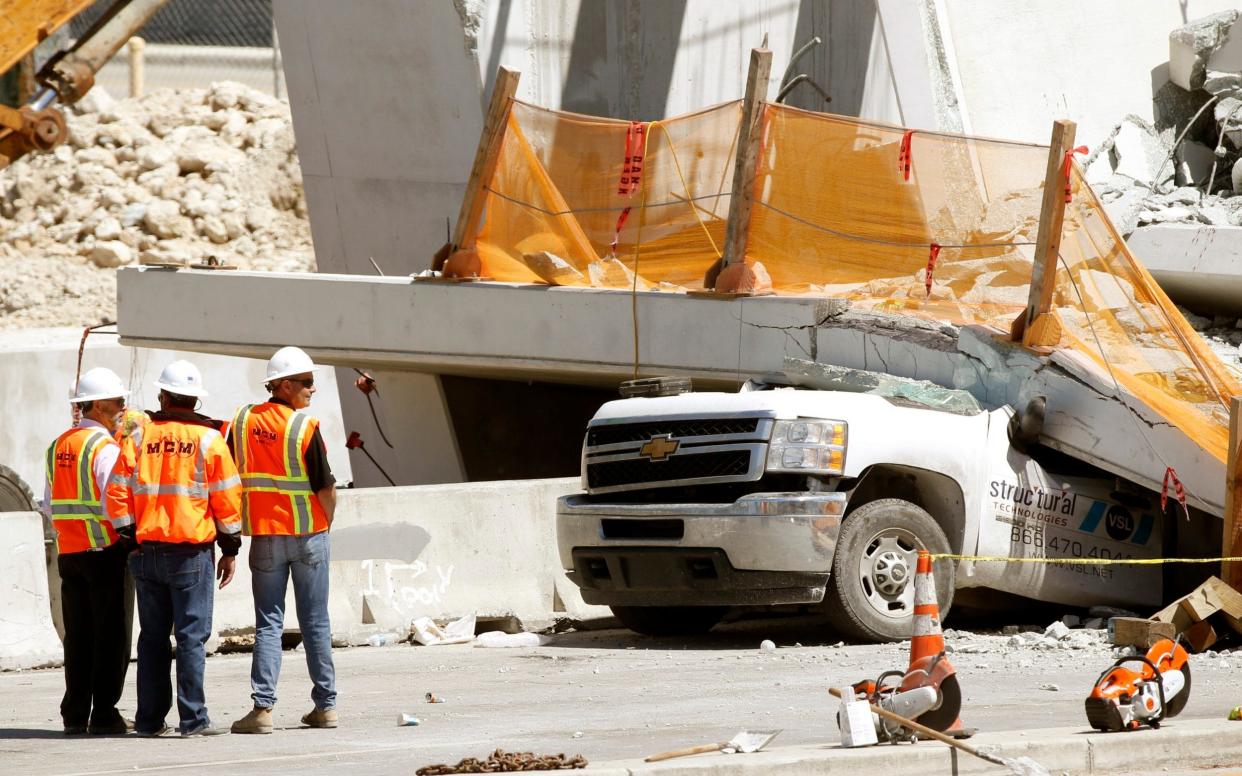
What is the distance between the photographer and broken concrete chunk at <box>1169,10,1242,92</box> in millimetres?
17891

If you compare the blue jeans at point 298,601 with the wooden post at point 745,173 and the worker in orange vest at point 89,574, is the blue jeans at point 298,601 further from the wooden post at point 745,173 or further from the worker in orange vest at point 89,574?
the wooden post at point 745,173

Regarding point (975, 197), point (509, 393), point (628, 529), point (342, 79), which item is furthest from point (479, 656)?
point (342, 79)

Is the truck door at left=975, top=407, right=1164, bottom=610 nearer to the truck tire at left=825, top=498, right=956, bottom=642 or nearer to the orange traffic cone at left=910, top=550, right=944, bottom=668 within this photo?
the truck tire at left=825, top=498, right=956, bottom=642

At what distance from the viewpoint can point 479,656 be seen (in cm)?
1095

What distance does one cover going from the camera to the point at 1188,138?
58.5 feet

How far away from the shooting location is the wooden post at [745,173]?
12875 millimetres

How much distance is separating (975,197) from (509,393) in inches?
261

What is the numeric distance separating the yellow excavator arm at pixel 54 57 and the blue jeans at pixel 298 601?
9.31m

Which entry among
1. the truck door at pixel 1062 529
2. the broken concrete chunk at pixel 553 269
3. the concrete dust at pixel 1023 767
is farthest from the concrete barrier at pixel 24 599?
the concrete dust at pixel 1023 767

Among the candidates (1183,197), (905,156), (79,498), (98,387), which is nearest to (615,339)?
(905,156)

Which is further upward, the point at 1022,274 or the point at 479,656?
the point at 1022,274

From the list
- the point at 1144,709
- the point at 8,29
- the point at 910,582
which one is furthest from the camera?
the point at 8,29

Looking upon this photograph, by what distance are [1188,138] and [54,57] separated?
11.8m

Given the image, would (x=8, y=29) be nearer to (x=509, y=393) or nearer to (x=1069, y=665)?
(x=509, y=393)
